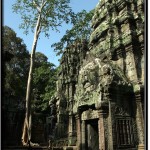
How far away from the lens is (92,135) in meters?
11.7

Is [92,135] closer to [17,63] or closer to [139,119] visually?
[139,119]

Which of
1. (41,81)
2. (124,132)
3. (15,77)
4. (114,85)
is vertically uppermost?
(15,77)

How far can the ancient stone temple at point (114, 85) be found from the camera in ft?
33.5

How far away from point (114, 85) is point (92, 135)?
303cm

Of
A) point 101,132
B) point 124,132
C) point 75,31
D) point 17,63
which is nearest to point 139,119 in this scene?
point 124,132

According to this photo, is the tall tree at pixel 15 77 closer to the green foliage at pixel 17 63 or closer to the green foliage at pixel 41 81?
the green foliage at pixel 17 63

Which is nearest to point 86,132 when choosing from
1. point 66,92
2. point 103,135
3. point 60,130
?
point 103,135

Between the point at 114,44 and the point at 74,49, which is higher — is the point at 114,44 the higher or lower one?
the lower one

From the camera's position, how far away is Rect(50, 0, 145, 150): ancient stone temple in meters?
10.2

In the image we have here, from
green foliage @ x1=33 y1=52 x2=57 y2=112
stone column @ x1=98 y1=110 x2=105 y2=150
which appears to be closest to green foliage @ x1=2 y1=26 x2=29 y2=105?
green foliage @ x1=33 y1=52 x2=57 y2=112

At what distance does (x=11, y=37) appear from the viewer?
37562 millimetres

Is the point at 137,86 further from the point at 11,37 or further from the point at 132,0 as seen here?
the point at 11,37

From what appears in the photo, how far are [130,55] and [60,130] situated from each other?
11.6 m

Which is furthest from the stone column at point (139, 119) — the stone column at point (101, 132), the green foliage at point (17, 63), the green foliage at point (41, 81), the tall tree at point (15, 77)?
the green foliage at point (17, 63)
